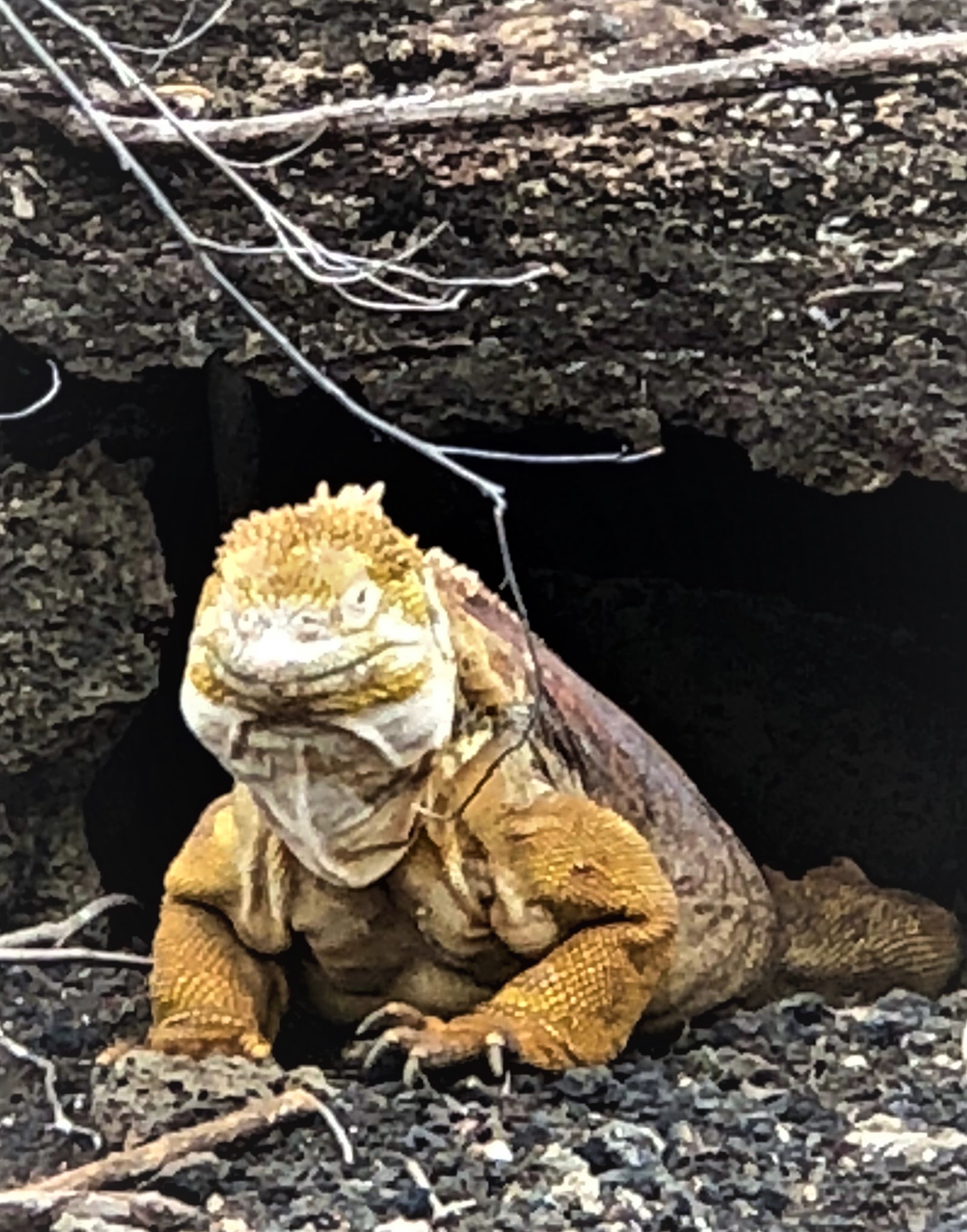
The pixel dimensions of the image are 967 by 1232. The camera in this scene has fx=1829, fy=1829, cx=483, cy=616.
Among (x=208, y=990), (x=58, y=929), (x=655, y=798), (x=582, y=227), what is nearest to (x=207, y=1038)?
(x=208, y=990)

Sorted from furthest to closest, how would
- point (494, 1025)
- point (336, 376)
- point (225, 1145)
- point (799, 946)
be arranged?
point (799, 946) < point (336, 376) < point (494, 1025) < point (225, 1145)

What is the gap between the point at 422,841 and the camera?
138 cm

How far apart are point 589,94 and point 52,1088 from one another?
2.80 ft

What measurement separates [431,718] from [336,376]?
0.98ft

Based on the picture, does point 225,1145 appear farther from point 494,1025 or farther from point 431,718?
point 431,718

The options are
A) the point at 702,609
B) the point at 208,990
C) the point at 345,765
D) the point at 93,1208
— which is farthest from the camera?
the point at 702,609

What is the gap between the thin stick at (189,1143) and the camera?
1.21 metres

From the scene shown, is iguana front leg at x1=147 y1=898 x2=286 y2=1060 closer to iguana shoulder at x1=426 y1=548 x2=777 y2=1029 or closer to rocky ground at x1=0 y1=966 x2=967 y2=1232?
rocky ground at x1=0 y1=966 x2=967 y2=1232

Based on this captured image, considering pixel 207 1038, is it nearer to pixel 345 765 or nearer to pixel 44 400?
pixel 345 765

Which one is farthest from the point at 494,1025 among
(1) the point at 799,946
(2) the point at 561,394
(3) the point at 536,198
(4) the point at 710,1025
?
(3) the point at 536,198

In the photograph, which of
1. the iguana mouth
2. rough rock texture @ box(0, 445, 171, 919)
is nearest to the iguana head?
the iguana mouth

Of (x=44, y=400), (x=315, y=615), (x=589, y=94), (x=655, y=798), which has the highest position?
(x=589, y=94)

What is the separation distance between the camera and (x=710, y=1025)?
4.69ft

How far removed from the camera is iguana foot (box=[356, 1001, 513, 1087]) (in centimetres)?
129
